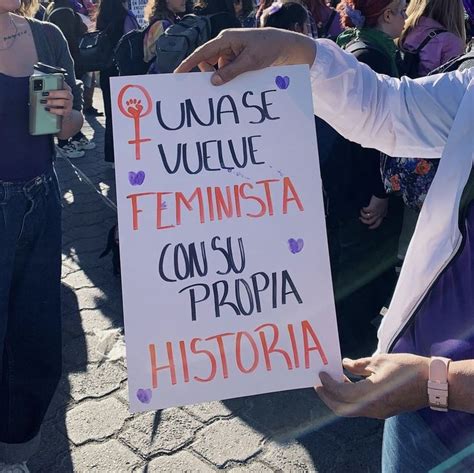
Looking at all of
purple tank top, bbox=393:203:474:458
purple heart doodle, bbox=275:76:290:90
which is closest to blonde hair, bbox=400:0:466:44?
purple heart doodle, bbox=275:76:290:90

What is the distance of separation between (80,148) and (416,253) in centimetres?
538

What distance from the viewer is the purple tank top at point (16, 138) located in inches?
76.4

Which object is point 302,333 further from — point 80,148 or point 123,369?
point 80,148

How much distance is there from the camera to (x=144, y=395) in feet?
4.21

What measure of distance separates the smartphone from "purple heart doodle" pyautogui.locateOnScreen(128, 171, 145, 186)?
0.75m

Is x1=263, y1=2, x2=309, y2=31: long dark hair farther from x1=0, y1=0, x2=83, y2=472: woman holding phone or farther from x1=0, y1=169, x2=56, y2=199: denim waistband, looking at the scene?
x1=0, y1=169, x2=56, y2=199: denim waistband

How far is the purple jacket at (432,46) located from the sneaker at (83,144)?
3.96m

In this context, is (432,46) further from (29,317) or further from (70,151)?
(70,151)

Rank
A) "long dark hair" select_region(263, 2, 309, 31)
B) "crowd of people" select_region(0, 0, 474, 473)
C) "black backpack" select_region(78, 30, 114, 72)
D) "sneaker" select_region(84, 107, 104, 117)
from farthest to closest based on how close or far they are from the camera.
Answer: "sneaker" select_region(84, 107, 104, 117)
"black backpack" select_region(78, 30, 114, 72)
"long dark hair" select_region(263, 2, 309, 31)
"crowd of people" select_region(0, 0, 474, 473)

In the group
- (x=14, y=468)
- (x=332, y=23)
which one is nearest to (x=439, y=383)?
(x=14, y=468)

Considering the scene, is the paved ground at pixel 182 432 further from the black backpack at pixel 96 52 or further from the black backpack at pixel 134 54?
the black backpack at pixel 96 52

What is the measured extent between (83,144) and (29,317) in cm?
435

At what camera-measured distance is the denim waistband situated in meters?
1.99

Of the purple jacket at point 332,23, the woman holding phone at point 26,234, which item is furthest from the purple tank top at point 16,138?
the purple jacket at point 332,23
